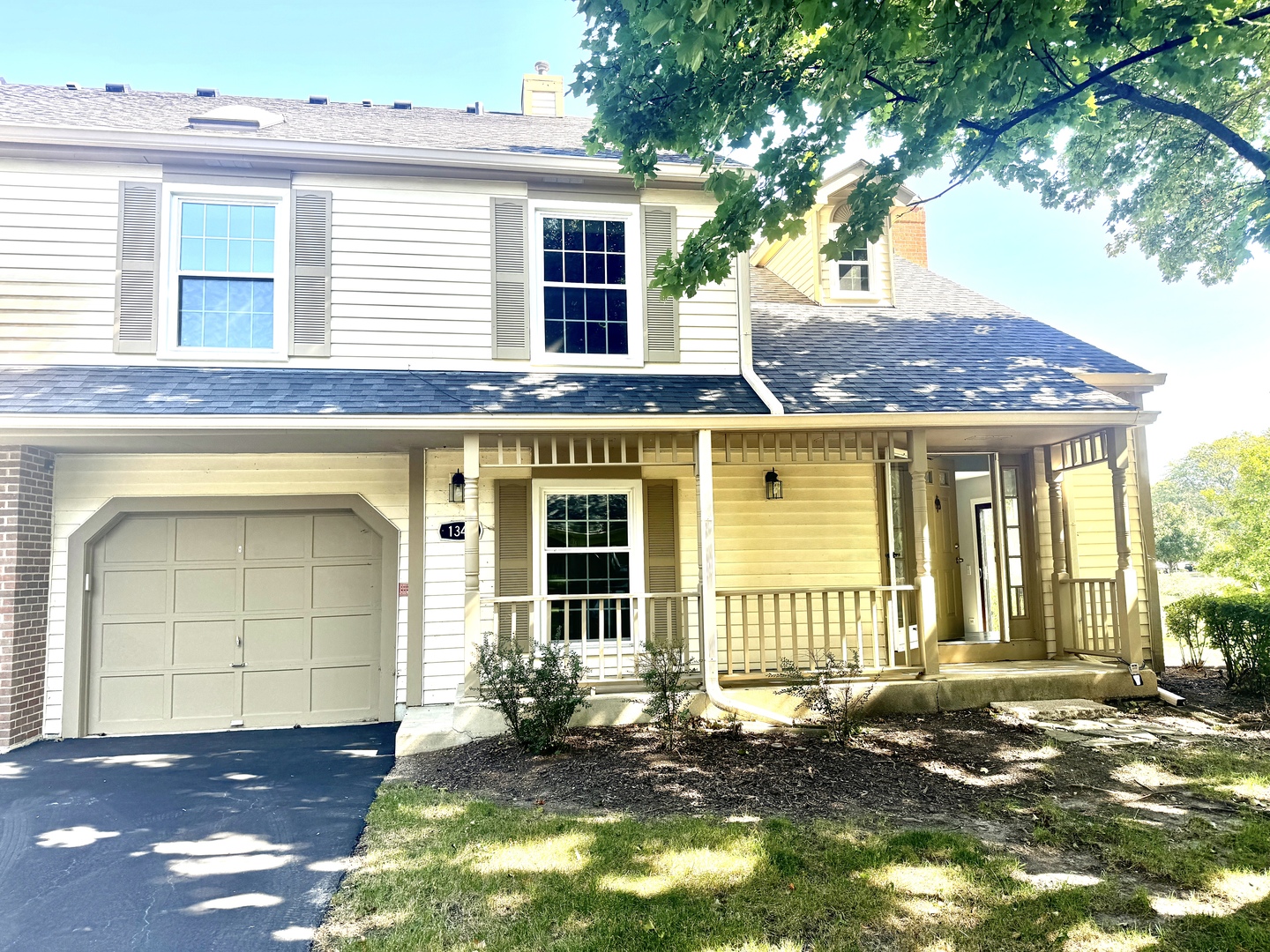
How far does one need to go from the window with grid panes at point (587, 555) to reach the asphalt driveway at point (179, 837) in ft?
7.22

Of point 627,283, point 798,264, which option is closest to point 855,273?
point 798,264

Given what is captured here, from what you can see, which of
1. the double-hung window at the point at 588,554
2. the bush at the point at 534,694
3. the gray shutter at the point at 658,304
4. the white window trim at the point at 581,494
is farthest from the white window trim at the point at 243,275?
the bush at the point at 534,694

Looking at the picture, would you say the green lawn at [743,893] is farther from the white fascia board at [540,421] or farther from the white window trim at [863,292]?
the white window trim at [863,292]

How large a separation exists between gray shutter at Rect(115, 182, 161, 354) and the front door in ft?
27.2

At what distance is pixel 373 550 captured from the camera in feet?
24.6

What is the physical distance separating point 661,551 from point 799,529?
5.38 feet

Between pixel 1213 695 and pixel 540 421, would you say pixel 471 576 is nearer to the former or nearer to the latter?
pixel 540 421

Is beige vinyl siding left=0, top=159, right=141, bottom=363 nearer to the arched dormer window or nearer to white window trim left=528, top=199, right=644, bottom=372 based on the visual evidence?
white window trim left=528, top=199, right=644, bottom=372

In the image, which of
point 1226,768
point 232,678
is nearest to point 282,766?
point 232,678

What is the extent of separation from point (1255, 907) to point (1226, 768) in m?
2.37

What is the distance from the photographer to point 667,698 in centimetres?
619

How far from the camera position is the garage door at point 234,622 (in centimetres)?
703

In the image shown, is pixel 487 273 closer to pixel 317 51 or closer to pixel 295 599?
pixel 295 599

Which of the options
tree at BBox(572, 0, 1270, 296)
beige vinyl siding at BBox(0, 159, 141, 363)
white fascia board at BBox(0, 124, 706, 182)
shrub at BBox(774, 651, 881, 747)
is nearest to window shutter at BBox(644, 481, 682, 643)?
shrub at BBox(774, 651, 881, 747)
